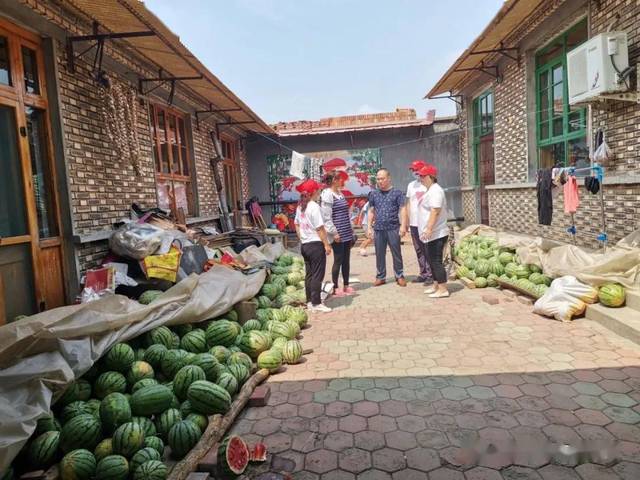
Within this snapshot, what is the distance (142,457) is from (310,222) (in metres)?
3.99

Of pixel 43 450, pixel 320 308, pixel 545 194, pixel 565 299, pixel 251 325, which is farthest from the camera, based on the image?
pixel 545 194

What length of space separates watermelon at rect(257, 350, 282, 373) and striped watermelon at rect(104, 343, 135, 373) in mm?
1205

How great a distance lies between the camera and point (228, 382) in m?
3.64

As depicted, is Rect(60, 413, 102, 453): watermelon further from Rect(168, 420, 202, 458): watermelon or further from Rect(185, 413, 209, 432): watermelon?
Rect(185, 413, 209, 432): watermelon

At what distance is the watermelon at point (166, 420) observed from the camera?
3076 mm

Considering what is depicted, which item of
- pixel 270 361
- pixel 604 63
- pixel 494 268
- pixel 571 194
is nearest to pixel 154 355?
pixel 270 361

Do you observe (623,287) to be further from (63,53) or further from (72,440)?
(63,53)

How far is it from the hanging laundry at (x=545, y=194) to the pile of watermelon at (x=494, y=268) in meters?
0.87

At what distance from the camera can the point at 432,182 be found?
22.6 ft

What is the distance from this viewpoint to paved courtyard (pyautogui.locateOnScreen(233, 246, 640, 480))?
9.16 ft

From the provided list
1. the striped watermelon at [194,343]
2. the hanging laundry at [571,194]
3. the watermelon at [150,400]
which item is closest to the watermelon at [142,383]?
the watermelon at [150,400]

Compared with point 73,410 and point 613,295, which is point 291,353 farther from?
point 613,295

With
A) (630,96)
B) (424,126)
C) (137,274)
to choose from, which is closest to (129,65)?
(137,274)

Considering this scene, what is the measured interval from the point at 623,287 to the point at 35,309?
6881mm
